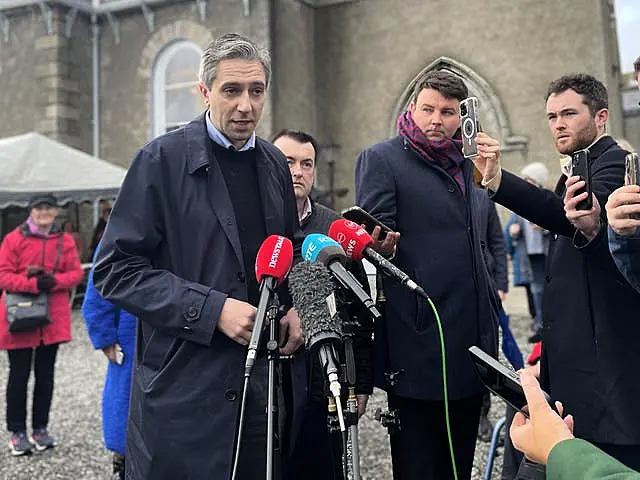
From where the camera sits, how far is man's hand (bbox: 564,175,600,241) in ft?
6.58

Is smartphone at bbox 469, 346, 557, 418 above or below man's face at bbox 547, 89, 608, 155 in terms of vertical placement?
below

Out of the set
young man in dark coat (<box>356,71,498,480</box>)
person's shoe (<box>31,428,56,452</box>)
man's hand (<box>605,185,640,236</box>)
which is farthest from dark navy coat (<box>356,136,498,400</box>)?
person's shoe (<box>31,428,56,452</box>)

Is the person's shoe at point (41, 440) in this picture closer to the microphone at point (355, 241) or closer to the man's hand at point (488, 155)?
the microphone at point (355, 241)

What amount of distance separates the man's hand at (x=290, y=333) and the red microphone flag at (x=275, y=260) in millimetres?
160

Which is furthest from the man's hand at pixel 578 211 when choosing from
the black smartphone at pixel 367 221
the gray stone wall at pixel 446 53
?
the gray stone wall at pixel 446 53

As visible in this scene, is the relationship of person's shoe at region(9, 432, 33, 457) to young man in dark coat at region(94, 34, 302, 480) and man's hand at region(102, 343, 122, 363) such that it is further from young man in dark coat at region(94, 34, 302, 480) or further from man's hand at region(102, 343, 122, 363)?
young man in dark coat at region(94, 34, 302, 480)

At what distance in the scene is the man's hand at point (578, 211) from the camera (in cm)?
201

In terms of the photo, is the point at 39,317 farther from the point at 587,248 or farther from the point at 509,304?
the point at 509,304

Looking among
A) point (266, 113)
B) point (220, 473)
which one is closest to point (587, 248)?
point (220, 473)

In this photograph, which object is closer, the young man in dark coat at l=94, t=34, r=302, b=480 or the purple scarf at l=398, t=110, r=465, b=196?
the young man in dark coat at l=94, t=34, r=302, b=480

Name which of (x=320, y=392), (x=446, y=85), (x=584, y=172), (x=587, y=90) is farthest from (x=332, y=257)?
(x=587, y=90)

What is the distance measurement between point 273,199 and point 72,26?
1324 centimetres

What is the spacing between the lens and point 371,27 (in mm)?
12742

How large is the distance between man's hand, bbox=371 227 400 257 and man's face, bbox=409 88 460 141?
1.69ft
